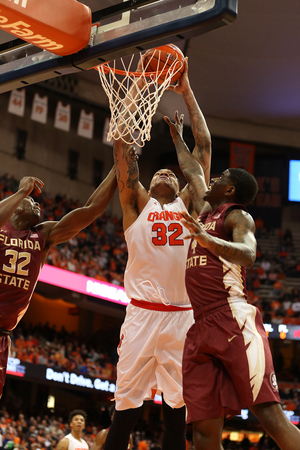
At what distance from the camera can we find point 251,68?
19.0 metres

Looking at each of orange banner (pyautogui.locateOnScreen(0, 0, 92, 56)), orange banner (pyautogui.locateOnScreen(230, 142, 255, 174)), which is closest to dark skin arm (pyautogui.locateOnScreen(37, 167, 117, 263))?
orange banner (pyautogui.locateOnScreen(0, 0, 92, 56))

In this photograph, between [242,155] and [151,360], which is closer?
[151,360]

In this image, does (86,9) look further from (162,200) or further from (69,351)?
(69,351)

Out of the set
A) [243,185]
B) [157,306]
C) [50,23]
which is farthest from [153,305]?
[50,23]

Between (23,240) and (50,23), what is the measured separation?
76.2 inches

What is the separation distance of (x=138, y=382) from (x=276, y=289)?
1818 cm

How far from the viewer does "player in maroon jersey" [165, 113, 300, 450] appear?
3230 millimetres

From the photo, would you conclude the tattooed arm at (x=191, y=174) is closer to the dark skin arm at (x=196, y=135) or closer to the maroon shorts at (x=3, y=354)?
the dark skin arm at (x=196, y=135)

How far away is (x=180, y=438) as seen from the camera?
4078mm

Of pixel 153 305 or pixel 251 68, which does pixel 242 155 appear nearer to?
pixel 251 68

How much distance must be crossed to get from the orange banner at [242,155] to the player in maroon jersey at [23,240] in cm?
1887

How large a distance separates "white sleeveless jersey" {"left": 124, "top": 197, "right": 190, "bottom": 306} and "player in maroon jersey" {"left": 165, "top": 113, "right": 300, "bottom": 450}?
580 millimetres

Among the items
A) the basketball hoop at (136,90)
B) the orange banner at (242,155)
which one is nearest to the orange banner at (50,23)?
the basketball hoop at (136,90)

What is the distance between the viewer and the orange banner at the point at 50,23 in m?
3.75
